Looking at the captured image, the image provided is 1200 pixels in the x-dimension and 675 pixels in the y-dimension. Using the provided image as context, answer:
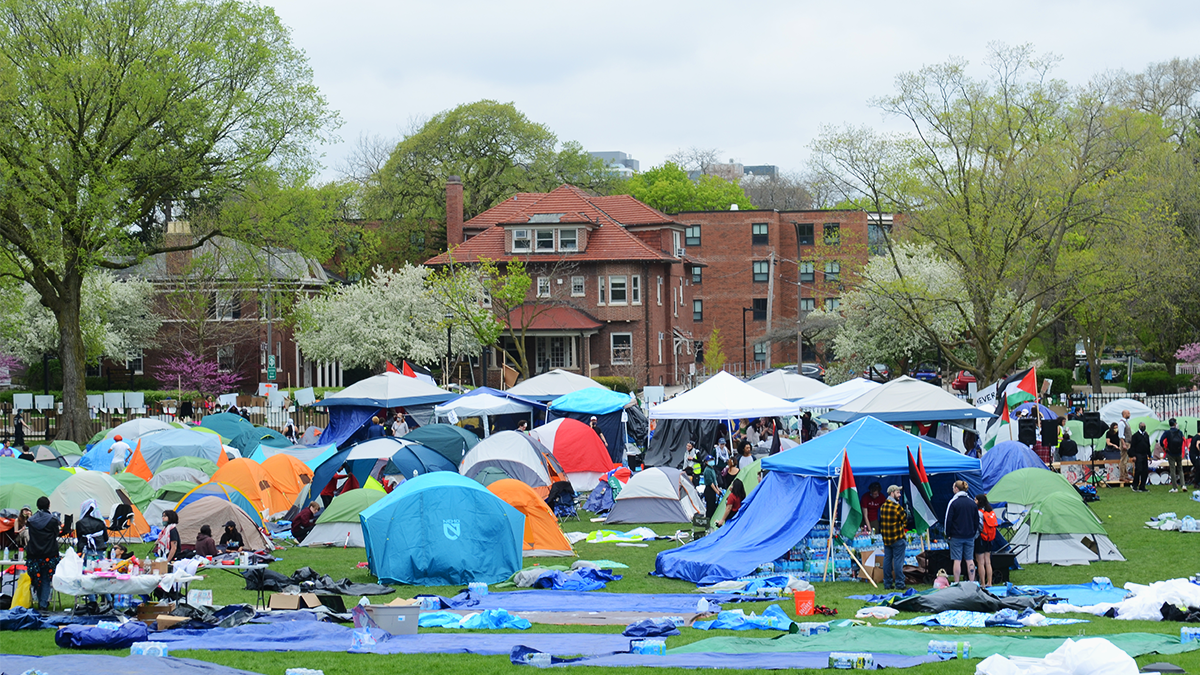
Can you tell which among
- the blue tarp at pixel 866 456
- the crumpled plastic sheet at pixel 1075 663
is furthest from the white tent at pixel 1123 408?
the crumpled plastic sheet at pixel 1075 663

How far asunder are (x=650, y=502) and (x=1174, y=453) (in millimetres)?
11464

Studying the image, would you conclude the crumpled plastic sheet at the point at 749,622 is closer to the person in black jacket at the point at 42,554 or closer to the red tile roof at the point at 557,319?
the person in black jacket at the point at 42,554

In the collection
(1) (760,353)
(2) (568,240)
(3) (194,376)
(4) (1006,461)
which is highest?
(2) (568,240)

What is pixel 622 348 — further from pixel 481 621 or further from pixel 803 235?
pixel 481 621

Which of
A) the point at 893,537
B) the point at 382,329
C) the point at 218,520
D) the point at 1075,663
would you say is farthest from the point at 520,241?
the point at 1075,663

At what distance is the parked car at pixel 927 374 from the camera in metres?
48.3

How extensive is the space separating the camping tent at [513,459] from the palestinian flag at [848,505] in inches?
326

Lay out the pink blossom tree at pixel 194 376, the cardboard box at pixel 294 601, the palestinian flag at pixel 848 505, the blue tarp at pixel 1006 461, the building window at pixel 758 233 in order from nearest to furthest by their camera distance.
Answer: the cardboard box at pixel 294 601 < the palestinian flag at pixel 848 505 < the blue tarp at pixel 1006 461 < the pink blossom tree at pixel 194 376 < the building window at pixel 758 233

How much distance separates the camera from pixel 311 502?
2125 centimetres

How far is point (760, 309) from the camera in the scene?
2719 inches

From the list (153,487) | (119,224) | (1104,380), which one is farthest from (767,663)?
(1104,380)

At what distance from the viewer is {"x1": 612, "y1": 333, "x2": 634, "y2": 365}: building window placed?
56.7 m

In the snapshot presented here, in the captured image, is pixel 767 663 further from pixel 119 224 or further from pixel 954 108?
pixel 119 224

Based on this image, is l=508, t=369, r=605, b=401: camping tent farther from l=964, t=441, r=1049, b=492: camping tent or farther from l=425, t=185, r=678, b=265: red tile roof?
l=425, t=185, r=678, b=265: red tile roof
